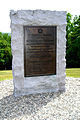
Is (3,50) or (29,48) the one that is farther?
(3,50)

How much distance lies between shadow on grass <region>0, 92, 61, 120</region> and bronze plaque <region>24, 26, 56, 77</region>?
2.99 feet

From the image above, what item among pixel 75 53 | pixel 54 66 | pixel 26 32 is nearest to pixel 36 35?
pixel 26 32

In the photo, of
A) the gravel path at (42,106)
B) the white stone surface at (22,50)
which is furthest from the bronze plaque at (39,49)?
the gravel path at (42,106)

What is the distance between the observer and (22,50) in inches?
231

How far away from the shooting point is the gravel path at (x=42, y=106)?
448 cm

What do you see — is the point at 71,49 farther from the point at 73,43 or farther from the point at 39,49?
the point at 39,49

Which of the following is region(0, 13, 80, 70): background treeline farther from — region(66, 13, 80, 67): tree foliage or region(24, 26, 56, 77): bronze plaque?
region(24, 26, 56, 77): bronze plaque

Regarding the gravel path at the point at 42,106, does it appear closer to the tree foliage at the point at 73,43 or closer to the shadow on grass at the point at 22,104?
the shadow on grass at the point at 22,104

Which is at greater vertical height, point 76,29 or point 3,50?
point 76,29

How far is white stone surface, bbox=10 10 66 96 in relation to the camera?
575 cm

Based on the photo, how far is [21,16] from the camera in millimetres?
5723

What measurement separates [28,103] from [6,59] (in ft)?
74.0

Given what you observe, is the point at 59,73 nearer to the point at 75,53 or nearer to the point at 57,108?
the point at 57,108

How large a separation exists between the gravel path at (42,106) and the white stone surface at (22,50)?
1.18ft
